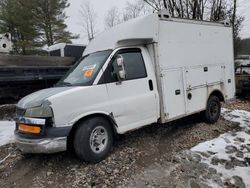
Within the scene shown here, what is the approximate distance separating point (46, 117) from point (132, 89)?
1.77 meters

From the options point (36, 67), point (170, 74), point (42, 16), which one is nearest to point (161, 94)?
point (170, 74)

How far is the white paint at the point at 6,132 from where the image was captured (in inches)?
253

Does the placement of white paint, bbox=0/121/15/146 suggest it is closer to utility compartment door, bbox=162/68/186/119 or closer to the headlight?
the headlight

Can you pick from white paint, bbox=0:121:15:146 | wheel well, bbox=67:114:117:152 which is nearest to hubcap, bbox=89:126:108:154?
wheel well, bbox=67:114:117:152

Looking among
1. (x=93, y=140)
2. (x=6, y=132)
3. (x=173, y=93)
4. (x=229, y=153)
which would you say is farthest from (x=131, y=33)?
(x=6, y=132)

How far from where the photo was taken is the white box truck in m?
4.34

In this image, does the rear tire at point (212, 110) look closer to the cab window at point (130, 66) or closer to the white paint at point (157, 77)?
the white paint at point (157, 77)

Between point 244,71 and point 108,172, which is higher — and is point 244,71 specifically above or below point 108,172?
above

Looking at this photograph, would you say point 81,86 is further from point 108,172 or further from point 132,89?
point 108,172

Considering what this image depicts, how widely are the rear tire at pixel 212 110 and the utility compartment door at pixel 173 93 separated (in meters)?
1.10

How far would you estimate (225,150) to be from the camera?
217 inches

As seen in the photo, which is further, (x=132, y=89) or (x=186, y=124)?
(x=186, y=124)

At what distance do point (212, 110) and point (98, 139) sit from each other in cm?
380

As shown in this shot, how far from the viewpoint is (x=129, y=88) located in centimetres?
516
